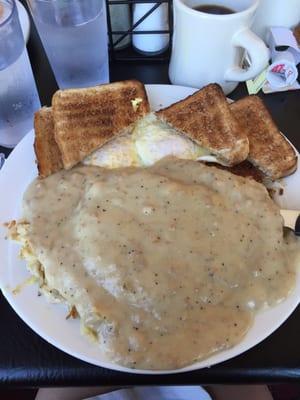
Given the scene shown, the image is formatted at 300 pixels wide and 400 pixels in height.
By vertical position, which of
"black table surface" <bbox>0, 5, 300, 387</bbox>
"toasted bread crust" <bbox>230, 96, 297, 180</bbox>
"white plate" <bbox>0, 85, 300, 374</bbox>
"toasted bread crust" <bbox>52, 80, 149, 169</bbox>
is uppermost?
"toasted bread crust" <bbox>52, 80, 149, 169</bbox>

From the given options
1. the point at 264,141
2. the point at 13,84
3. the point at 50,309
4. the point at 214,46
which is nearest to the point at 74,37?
the point at 13,84

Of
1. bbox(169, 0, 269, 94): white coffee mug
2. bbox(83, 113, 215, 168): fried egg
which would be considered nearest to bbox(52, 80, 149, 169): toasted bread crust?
bbox(83, 113, 215, 168): fried egg

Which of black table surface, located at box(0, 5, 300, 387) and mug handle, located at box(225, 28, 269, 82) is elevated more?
mug handle, located at box(225, 28, 269, 82)

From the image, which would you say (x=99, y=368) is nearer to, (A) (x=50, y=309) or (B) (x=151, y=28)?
(A) (x=50, y=309)

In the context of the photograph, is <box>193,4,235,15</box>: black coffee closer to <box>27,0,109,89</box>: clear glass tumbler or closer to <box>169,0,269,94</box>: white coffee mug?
<box>169,0,269,94</box>: white coffee mug

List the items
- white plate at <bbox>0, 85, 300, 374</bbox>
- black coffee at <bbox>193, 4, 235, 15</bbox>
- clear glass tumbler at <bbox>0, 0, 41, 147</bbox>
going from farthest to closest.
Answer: black coffee at <bbox>193, 4, 235, 15</bbox>, clear glass tumbler at <bbox>0, 0, 41, 147</bbox>, white plate at <bbox>0, 85, 300, 374</bbox>

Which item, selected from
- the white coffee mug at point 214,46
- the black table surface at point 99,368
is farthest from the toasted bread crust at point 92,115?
the black table surface at point 99,368
